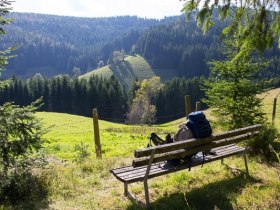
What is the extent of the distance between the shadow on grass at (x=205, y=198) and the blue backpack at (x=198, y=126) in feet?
4.05

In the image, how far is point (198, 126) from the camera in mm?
7465

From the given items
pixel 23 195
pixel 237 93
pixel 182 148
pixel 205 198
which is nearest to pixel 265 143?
pixel 237 93

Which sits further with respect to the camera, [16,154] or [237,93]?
[237,93]

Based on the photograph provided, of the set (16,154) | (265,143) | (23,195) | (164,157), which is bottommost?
(23,195)

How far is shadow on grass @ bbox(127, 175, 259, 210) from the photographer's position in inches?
264

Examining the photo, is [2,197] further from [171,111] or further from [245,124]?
[171,111]

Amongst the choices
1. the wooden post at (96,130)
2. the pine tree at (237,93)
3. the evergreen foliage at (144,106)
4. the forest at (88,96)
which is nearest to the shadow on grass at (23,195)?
the wooden post at (96,130)

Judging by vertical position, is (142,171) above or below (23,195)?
Result: above

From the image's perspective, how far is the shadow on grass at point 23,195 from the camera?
282 inches

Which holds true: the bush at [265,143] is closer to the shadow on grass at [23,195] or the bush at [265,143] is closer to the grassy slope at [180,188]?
the grassy slope at [180,188]

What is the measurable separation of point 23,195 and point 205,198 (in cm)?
399

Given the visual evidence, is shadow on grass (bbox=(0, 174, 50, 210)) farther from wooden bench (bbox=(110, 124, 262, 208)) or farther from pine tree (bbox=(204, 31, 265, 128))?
pine tree (bbox=(204, 31, 265, 128))

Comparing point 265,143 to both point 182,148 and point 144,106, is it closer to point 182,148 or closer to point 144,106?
point 182,148

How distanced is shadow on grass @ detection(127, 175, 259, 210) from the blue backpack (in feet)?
4.05
